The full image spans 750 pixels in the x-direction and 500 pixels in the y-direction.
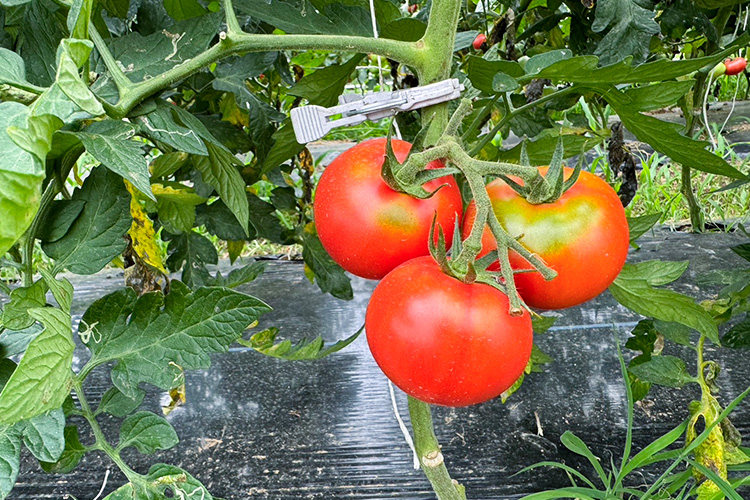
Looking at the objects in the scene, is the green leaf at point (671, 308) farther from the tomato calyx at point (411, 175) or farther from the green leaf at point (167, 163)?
the green leaf at point (167, 163)

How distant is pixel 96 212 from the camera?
1.63 ft

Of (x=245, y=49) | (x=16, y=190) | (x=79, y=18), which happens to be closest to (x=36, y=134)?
(x=16, y=190)

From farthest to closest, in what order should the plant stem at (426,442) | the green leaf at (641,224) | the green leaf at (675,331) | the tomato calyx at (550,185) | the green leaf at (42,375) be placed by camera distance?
the green leaf at (675,331), the green leaf at (641,224), the plant stem at (426,442), the tomato calyx at (550,185), the green leaf at (42,375)

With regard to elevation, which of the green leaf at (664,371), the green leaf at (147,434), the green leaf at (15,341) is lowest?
the green leaf at (664,371)

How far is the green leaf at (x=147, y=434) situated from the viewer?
54cm

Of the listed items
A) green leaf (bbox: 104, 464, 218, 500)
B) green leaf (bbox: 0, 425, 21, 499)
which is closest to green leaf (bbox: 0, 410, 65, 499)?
green leaf (bbox: 0, 425, 21, 499)

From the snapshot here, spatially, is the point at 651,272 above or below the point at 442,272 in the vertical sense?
below

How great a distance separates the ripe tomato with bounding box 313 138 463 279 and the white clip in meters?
0.03

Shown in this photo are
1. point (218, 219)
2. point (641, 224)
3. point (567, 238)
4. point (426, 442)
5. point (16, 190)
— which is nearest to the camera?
point (16, 190)

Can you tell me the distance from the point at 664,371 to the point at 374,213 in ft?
1.68

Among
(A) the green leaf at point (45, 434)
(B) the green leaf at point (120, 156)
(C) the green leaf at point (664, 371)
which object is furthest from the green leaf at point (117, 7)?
(C) the green leaf at point (664, 371)

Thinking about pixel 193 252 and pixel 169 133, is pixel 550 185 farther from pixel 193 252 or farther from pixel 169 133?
pixel 193 252

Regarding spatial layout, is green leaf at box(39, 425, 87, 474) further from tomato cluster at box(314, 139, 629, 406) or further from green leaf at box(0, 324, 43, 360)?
tomato cluster at box(314, 139, 629, 406)

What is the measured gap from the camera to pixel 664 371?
787 millimetres
